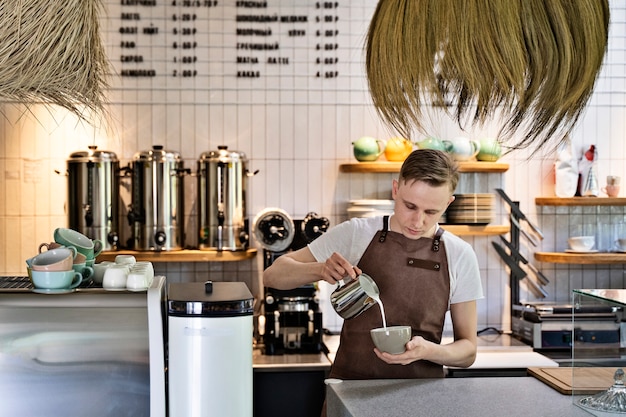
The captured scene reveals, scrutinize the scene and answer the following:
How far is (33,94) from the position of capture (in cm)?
175

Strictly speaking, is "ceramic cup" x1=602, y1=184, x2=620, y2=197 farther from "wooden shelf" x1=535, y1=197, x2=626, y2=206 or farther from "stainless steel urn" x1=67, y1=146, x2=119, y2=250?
"stainless steel urn" x1=67, y1=146, x2=119, y2=250

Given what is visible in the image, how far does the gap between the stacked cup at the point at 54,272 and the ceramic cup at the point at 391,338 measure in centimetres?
90

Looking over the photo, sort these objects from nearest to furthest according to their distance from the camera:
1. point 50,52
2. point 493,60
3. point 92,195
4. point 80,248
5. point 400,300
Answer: point 493,60
point 50,52
point 80,248
point 400,300
point 92,195

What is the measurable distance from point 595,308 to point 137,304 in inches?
49.3

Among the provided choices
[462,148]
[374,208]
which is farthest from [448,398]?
[462,148]

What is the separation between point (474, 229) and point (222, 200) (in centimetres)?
135

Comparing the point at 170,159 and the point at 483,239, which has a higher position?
the point at 170,159

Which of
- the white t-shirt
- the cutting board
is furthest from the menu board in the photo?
the cutting board

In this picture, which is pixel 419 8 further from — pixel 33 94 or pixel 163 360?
pixel 163 360

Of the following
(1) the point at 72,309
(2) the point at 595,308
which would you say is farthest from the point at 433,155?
(1) the point at 72,309

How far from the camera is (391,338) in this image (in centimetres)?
225

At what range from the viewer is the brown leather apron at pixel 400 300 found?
265 centimetres

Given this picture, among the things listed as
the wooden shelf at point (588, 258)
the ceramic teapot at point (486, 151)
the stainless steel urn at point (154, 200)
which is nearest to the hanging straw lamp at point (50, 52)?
the stainless steel urn at point (154, 200)

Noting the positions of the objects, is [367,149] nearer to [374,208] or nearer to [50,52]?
[374,208]
